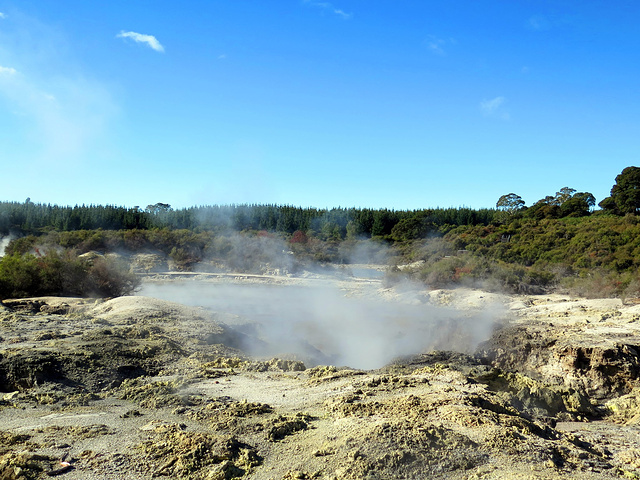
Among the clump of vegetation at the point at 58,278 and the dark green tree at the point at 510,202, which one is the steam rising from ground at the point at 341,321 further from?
the dark green tree at the point at 510,202

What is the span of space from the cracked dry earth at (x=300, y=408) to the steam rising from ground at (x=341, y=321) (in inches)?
48.7

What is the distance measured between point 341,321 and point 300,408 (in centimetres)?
997

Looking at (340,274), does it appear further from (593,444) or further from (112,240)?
(593,444)

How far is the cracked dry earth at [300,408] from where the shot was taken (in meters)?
4.43

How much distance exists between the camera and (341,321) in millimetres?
16062

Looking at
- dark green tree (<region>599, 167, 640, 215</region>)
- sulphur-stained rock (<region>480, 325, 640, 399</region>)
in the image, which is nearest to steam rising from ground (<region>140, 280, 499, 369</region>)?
sulphur-stained rock (<region>480, 325, 640, 399</region>)

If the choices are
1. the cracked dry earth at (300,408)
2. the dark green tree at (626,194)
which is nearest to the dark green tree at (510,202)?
the dark green tree at (626,194)

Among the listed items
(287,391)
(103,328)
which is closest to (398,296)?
(103,328)

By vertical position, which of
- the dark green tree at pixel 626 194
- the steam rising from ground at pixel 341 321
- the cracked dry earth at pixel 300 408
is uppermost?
the dark green tree at pixel 626 194

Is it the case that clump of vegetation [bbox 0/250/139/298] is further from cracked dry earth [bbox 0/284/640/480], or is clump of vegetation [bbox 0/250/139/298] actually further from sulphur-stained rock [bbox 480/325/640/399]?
sulphur-stained rock [bbox 480/325/640/399]

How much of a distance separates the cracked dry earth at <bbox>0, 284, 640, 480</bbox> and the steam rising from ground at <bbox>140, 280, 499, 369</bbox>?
1238 millimetres

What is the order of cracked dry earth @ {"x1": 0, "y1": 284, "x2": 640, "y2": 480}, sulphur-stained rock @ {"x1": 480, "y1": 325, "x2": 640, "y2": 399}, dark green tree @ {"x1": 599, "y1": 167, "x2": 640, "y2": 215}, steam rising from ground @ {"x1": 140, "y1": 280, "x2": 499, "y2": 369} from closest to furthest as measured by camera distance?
cracked dry earth @ {"x1": 0, "y1": 284, "x2": 640, "y2": 480} → sulphur-stained rock @ {"x1": 480, "y1": 325, "x2": 640, "y2": 399} → steam rising from ground @ {"x1": 140, "y1": 280, "x2": 499, "y2": 369} → dark green tree @ {"x1": 599, "y1": 167, "x2": 640, "y2": 215}

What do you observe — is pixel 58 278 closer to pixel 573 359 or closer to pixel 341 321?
pixel 341 321

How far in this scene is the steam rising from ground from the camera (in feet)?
37.5
